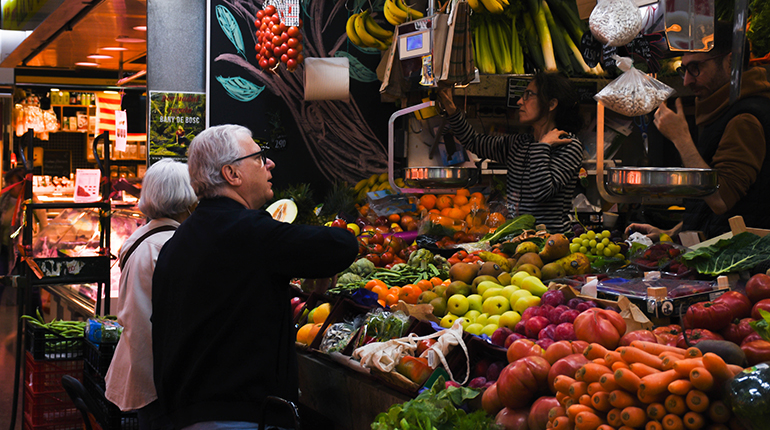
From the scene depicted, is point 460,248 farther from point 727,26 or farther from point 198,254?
point 198,254

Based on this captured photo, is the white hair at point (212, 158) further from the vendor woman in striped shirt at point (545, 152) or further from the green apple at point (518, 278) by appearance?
the vendor woman in striped shirt at point (545, 152)

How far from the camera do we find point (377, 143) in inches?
265

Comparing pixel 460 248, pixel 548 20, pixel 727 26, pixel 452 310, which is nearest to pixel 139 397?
pixel 452 310

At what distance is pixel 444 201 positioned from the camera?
18.2 ft

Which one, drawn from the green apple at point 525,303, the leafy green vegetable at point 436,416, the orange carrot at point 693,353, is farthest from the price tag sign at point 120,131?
the orange carrot at point 693,353

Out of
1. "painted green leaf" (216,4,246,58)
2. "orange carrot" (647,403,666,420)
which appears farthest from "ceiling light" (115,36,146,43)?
"orange carrot" (647,403,666,420)

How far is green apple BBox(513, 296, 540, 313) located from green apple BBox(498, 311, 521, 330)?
0.14 feet

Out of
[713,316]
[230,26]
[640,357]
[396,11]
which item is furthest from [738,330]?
[230,26]

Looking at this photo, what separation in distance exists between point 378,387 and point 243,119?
4.29 meters

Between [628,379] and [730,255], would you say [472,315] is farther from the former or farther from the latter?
[628,379]

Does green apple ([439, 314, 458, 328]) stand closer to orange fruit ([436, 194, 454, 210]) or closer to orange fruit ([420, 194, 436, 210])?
orange fruit ([436, 194, 454, 210])

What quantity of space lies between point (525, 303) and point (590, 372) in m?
1.08

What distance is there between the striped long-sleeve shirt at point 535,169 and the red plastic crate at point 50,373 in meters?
2.73

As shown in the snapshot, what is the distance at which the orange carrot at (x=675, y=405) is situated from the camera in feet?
4.63
